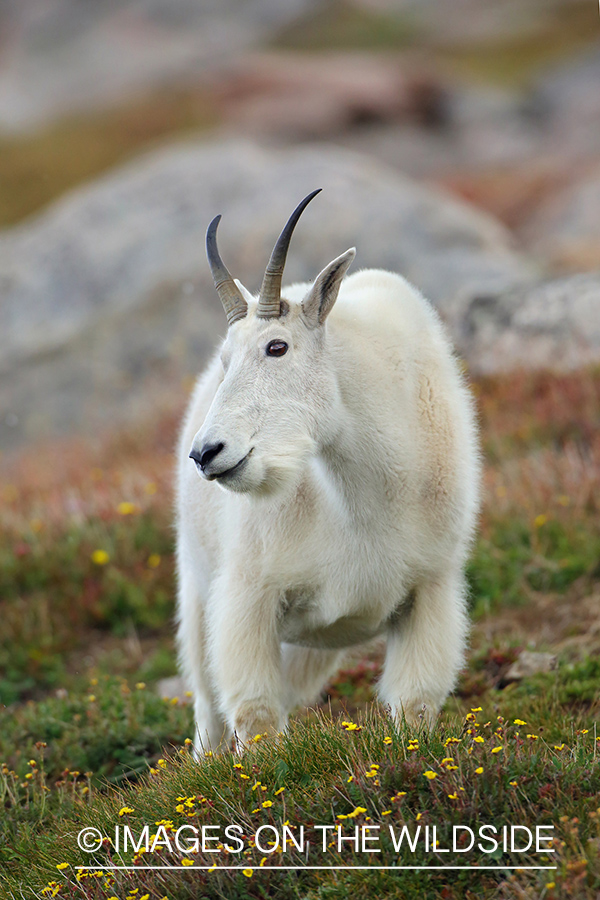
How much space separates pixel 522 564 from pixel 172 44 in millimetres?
63553

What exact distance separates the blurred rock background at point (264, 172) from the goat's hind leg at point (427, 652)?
6065 millimetres

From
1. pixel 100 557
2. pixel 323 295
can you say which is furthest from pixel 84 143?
pixel 323 295

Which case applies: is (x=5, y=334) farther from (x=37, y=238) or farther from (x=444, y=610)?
(x=444, y=610)

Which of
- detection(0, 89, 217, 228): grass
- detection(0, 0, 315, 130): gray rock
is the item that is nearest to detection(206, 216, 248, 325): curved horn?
detection(0, 89, 217, 228): grass

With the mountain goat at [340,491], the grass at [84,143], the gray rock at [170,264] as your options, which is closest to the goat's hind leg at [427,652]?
the mountain goat at [340,491]

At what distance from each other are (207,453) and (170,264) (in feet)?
35.5

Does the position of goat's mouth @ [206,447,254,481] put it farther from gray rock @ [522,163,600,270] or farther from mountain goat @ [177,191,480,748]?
gray rock @ [522,163,600,270]

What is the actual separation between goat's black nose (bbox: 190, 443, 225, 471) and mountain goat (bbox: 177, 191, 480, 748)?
0.52ft

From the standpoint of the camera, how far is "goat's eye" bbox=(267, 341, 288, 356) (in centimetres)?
392

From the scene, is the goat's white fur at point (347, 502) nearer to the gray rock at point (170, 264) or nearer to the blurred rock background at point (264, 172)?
the blurred rock background at point (264, 172)

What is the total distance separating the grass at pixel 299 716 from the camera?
3230 millimetres

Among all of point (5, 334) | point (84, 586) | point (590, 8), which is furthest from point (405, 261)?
point (590, 8)

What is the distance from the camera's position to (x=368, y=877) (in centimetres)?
306

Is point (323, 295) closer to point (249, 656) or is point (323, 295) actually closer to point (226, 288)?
point (226, 288)
